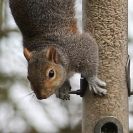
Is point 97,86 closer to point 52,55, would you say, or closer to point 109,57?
point 109,57

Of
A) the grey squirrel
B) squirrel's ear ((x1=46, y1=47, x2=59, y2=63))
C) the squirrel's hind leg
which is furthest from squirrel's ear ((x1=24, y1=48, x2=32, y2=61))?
the squirrel's hind leg

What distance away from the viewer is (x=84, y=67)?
5.31 meters

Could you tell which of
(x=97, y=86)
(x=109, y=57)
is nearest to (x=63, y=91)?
(x=97, y=86)

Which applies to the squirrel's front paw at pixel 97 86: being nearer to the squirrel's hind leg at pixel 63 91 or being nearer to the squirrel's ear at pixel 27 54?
the squirrel's hind leg at pixel 63 91

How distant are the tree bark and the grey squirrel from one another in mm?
87

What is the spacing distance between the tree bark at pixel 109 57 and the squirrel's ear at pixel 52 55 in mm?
380

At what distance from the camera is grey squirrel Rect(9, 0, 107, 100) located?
5.21m

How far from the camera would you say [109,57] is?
537 cm

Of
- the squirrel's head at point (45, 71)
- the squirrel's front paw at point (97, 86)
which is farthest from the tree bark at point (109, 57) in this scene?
the squirrel's head at point (45, 71)

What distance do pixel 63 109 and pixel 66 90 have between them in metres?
A: 4.78

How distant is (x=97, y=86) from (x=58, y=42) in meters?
0.49

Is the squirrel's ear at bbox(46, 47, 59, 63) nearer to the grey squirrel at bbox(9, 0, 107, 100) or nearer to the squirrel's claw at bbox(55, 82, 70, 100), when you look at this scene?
the grey squirrel at bbox(9, 0, 107, 100)

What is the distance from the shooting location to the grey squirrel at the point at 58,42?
5.21m

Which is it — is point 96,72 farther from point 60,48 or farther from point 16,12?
point 16,12
